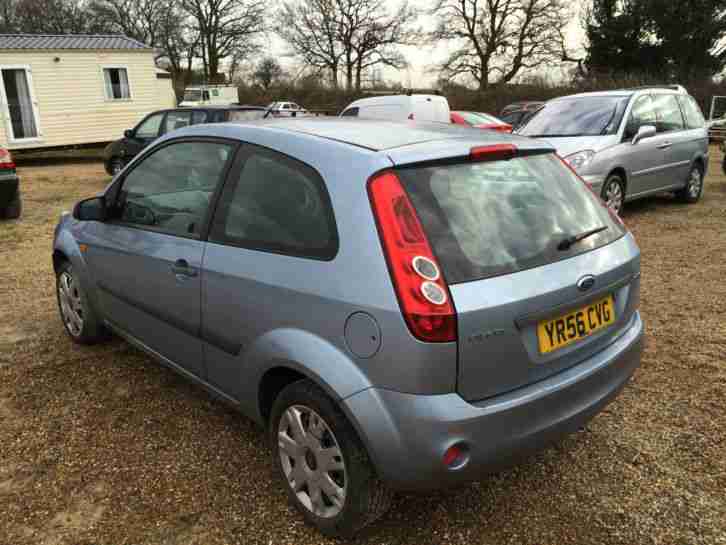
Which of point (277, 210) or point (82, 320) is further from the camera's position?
point (82, 320)

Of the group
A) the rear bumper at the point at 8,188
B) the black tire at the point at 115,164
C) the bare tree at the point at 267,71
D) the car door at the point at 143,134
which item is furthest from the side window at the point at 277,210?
the bare tree at the point at 267,71

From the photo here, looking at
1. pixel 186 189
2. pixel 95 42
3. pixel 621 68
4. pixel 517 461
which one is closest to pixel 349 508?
pixel 517 461

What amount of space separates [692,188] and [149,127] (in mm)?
10406

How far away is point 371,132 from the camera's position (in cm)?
261

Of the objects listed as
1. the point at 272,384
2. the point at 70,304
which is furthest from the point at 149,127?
the point at 272,384

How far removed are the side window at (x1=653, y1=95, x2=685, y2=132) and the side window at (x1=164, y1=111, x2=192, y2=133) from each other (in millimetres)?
8215

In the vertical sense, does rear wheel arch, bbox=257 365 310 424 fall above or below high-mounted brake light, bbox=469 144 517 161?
below

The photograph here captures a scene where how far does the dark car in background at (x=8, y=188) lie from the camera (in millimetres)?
8695

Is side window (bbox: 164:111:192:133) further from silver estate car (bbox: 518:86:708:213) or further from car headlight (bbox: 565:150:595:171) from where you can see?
car headlight (bbox: 565:150:595:171)

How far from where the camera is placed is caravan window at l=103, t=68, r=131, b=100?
20.5 m

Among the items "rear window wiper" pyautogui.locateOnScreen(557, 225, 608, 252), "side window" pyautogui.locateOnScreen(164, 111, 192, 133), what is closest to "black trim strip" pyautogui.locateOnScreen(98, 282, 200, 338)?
"rear window wiper" pyautogui.locateOnScreen(557, 225, 608, 252)

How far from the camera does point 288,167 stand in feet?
8.21

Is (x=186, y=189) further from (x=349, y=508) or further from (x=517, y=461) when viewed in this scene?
(x=517, y=461)

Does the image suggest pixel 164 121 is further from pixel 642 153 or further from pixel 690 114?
pixel 690 114
